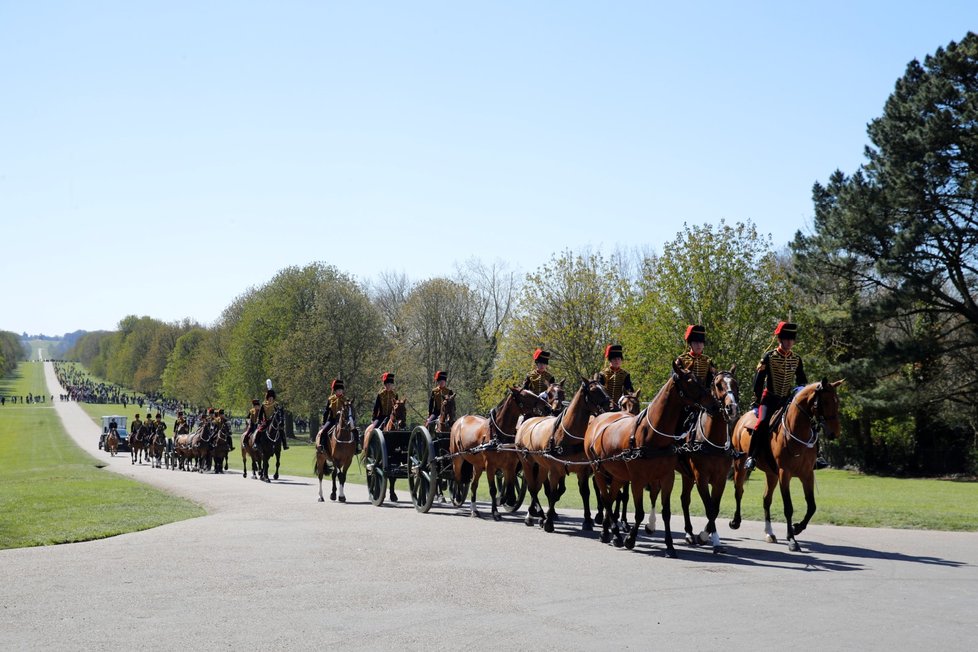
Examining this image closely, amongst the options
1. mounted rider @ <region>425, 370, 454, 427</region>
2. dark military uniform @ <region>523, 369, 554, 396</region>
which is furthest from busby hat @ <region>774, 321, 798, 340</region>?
mounted rider @ <region>425, 370, 454, 427</region>

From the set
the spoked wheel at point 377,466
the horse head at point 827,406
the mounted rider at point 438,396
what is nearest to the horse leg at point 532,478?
the mounted rider at point 438,396

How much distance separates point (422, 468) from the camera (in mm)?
20094

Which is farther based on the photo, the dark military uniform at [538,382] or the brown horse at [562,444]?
the dark military uniform at [538,382]

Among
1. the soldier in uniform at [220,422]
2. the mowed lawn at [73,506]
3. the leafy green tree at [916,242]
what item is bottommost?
the mowed lawn at [73,506]

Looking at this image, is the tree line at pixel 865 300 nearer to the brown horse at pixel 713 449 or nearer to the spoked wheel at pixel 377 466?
the spoked wheel at pixel 377 466

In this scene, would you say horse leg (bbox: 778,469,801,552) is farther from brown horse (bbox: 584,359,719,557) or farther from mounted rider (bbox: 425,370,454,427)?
mounted rider (bbox: 425,370,454,427)

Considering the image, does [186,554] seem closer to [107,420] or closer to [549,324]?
[549,324]

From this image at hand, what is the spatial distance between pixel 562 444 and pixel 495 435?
276 cm

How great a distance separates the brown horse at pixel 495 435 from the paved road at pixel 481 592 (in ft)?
7.20

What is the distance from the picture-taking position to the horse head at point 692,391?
12.9m

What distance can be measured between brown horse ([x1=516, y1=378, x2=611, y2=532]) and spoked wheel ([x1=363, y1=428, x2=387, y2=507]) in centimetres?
524

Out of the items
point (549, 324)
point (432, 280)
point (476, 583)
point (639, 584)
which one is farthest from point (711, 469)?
point (432, 280)

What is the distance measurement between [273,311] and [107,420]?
14.2 metres

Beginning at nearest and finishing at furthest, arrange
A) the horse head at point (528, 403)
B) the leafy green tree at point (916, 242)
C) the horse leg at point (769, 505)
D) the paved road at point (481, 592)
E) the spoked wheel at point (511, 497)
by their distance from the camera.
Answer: the paved road at point (481, 592) < the horse leg at point (769, 505) < the horse head at point (528, 403) < the spoked wheel at point (511, 497) < the leafy green tree at point (916, 242)
